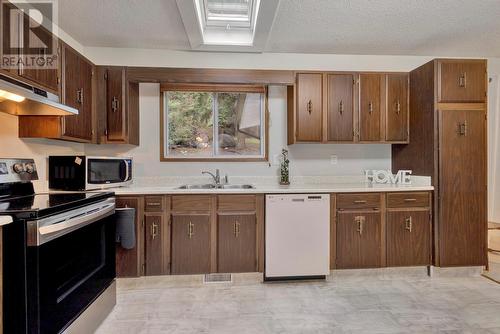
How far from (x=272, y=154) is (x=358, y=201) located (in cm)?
109

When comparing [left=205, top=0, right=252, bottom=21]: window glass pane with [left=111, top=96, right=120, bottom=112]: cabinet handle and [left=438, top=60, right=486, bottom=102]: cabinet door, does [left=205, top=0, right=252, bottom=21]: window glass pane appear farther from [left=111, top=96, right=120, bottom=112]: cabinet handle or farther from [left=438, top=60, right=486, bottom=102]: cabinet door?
[left=438, top=60, right=486, bottom=102]: cabinet door

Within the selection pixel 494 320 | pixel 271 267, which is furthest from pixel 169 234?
pixel 494 320

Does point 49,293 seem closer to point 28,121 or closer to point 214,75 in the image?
point 28,121

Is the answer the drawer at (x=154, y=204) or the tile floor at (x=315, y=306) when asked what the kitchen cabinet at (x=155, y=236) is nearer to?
the drawer at (x=154, y=204)

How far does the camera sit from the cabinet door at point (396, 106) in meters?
2.99

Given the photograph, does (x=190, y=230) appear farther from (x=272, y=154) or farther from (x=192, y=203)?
(x=272, y=154)

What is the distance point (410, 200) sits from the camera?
2.71 metres

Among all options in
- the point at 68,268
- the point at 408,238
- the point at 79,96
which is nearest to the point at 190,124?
the point at 79,96

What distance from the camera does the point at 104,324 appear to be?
1.97 meters

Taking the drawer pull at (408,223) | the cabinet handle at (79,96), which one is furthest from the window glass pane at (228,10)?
the drawer pull at (408,223)

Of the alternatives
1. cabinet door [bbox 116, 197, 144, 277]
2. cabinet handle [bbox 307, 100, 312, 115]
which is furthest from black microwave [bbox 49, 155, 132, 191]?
cabinet handle [bbox 307, 100, 312, 115]

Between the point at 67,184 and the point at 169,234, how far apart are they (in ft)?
3.19

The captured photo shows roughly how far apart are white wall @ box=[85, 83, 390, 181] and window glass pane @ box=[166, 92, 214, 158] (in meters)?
0.15

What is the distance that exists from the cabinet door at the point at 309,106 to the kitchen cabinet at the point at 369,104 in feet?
1.48
